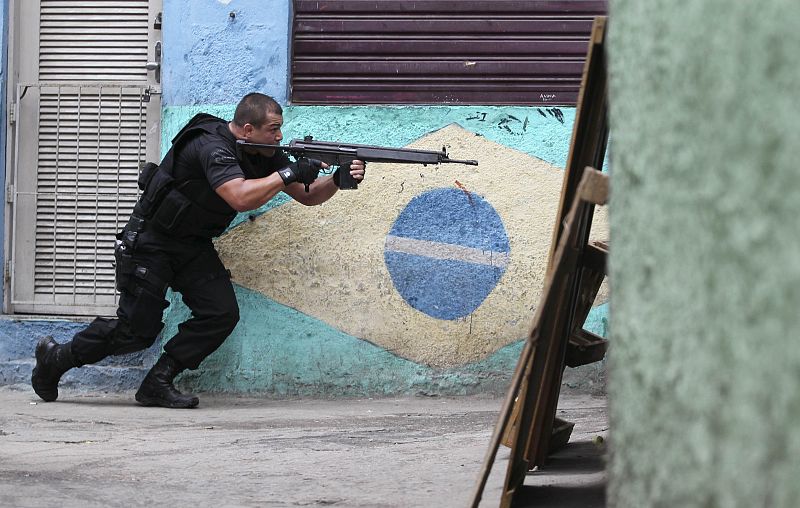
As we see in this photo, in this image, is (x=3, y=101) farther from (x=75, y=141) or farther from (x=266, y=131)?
(x=266, y=131)

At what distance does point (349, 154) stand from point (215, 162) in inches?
25.1

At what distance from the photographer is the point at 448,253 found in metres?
5.26

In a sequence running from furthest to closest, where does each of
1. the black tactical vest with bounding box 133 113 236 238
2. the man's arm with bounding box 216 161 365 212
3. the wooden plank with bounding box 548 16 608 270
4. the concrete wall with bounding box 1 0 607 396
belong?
the concrete wall with bounding box 1 0 607 396
the black tactical vest with bounding box 133 113 236 238
the man's arm with bounding box 216 161 365 212
the wooden plank with bounding box 548 16 608 270

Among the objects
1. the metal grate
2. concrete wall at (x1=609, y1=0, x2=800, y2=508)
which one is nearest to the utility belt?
the metal grate

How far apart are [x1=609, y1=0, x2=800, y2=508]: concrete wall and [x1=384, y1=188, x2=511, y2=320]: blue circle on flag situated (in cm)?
342

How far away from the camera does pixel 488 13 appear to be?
536cm

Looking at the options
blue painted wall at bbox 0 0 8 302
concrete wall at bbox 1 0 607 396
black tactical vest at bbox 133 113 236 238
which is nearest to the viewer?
black tactical vest at bbox 133 113 236 238

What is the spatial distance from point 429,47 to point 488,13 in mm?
356

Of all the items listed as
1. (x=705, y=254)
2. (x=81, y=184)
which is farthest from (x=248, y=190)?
(x=705, y=254)

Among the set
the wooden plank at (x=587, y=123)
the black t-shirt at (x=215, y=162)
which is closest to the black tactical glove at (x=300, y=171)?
the black t-shirt at (x=215, y=162)

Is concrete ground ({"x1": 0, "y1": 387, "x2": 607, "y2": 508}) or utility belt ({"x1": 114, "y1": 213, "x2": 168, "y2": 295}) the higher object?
utility belt ({"x1": 114, "y1": 213, "x2": 168, "y2": 295})

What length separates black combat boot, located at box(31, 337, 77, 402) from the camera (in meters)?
5.13

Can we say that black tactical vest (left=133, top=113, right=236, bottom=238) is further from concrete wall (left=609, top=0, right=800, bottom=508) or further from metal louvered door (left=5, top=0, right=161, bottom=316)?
concrete wall (left=609, top=0, right=800, bottom=508)

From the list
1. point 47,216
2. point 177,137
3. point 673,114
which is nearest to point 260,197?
point 177,137
